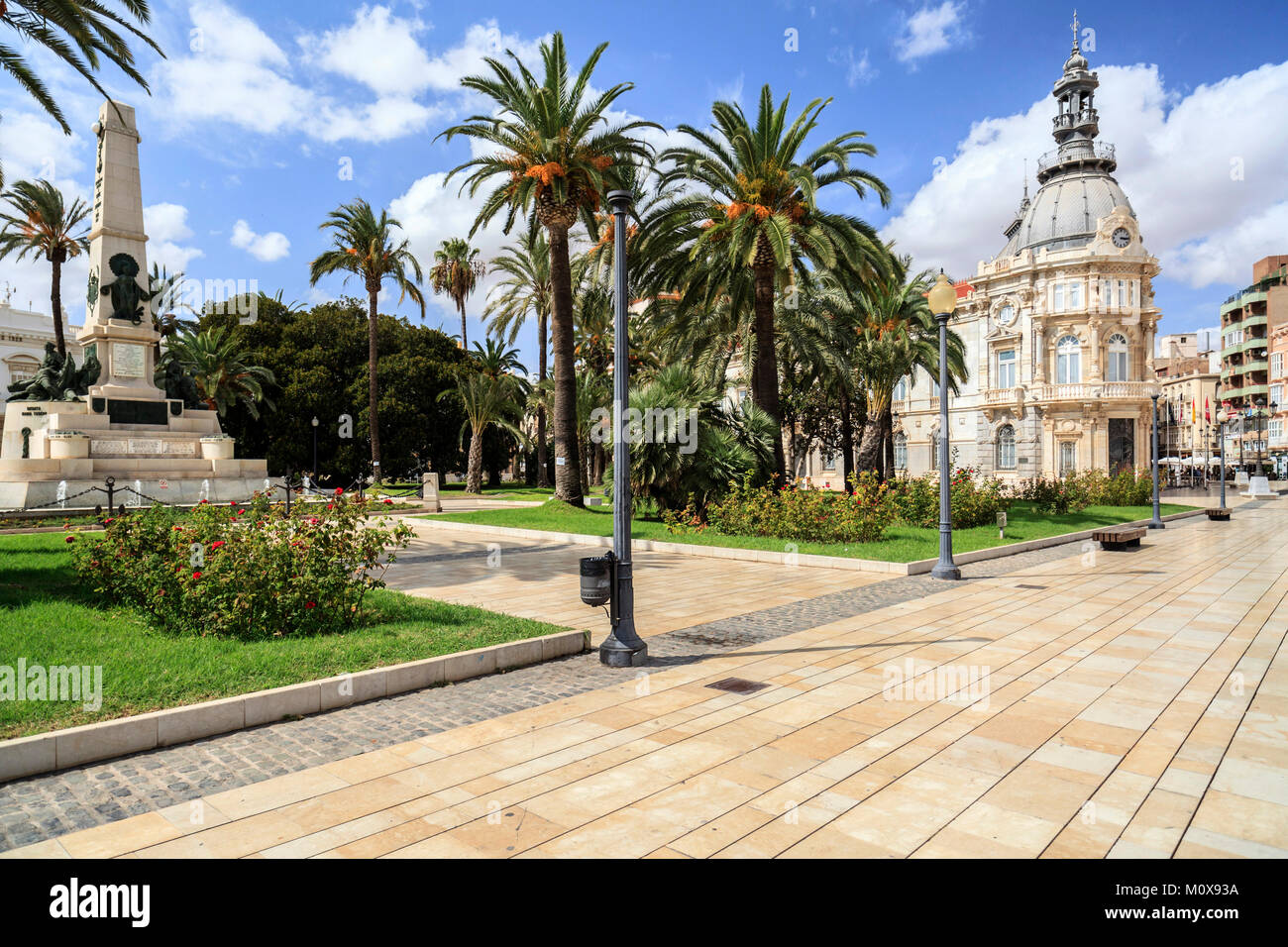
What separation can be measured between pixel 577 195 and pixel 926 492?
1260 cm

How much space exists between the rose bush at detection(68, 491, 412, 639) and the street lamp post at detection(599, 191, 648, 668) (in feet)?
7.72

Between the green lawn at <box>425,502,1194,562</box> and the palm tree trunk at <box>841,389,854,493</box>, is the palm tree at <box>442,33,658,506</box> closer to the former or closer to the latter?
the green lawn at <box>425,502,1194,562</box>

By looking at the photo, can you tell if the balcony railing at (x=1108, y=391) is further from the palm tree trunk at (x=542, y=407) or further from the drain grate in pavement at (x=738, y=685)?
the drain grate in pavement at (x=738, y=685)

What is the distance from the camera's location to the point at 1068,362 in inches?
1981

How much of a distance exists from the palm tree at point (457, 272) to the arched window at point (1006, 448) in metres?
37.4

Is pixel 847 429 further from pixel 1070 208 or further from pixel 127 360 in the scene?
pixel 1070 208

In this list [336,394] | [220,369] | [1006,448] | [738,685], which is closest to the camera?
[738,685]

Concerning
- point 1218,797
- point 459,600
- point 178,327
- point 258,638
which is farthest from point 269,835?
point 178,327

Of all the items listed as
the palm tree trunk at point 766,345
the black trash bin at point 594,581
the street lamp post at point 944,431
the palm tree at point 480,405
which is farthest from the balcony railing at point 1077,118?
the black trash bin at point 594,581

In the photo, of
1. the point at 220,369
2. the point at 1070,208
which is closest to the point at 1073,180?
the point at 1070,208

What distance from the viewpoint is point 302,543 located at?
7598 mm

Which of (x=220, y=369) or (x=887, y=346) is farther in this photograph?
(x=220, y=369)

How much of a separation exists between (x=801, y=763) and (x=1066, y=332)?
2133 inches
